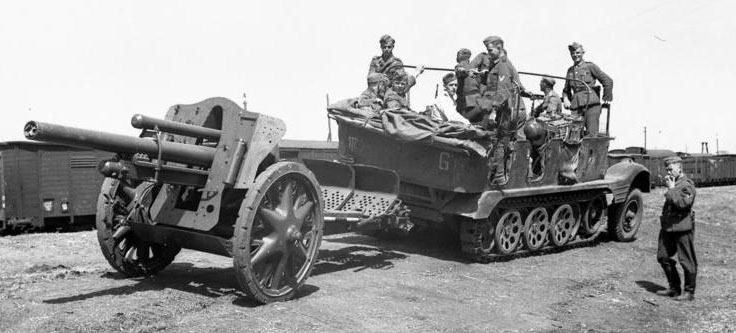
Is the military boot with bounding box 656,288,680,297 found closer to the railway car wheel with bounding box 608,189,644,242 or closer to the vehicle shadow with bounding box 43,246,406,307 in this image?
the vehicle shadow with bounding box 43,246,406,307

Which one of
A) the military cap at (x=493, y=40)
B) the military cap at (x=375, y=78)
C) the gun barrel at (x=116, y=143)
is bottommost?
the gun barrel at (x=116, y=143)

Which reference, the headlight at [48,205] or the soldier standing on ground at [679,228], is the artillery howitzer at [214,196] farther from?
the headlight at [48,205]

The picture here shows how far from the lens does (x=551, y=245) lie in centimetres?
1120

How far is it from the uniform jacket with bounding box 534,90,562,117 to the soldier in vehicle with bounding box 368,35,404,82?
2.46m

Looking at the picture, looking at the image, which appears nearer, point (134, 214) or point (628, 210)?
point (134, 214)

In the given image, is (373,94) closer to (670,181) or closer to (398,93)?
(398,93)

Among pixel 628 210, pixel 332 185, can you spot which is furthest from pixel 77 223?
pixel 628 210

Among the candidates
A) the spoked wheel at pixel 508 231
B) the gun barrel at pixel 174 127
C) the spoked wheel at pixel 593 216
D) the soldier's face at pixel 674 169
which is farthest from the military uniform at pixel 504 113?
the gun barrel at pixel 174 127

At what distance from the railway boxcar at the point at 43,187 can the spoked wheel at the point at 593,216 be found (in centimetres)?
944

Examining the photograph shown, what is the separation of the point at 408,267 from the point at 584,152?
13.8ft

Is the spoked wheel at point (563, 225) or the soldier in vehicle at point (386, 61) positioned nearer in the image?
the spoked wheel at point (563, 225)

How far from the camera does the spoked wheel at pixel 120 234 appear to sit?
7.09 metres

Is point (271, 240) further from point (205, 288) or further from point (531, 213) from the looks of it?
point (531, 213)

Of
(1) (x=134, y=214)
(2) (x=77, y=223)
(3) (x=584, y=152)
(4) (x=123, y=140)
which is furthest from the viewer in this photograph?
(2) (x=77, y=223)
